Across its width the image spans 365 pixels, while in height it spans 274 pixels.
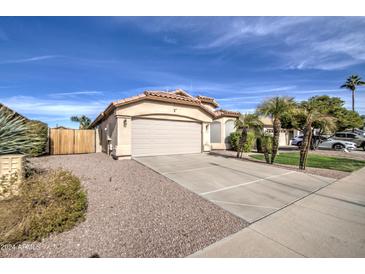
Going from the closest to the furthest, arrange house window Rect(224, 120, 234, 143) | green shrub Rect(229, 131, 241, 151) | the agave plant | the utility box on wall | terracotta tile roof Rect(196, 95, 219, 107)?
the utility box on wall, the agave plant, green shrub Rect(229, 131, 241, 151), house window Rect(224, 120, 234, 143), terracotta tile roof Rect(196, 95, 219, 107)

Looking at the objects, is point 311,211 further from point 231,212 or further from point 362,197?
point 362,197

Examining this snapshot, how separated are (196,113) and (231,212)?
9.97 meters

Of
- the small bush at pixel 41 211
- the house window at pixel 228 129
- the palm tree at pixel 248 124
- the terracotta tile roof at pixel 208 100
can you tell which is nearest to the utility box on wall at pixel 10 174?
the small bush at pixel 41 211

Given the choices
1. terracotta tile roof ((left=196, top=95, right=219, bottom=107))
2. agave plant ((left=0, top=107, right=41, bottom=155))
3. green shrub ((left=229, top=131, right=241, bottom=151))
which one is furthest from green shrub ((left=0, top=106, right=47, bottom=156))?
terracotta tile roof ((left=196, top=95, right=219, bottom=107))

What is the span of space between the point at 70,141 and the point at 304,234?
52.5ft

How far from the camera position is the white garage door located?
10.6 meters

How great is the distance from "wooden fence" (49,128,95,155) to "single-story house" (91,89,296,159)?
384cm

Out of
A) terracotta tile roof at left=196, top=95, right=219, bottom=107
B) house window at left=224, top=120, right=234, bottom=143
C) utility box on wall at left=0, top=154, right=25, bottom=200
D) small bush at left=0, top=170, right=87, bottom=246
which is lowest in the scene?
small bush at left=0, top=170, right=87, bottom=246

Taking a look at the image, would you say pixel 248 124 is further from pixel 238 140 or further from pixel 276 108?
pixel 238 140

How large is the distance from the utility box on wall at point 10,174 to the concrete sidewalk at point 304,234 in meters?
4.57

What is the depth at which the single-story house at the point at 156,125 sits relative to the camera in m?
9.91

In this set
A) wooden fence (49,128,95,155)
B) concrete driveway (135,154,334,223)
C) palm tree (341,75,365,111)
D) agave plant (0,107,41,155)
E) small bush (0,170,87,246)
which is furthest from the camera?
palm tree (341,75,365,111)

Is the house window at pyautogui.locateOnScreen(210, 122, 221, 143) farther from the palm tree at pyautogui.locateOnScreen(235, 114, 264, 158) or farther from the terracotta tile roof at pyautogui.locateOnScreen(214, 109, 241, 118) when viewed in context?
the palm tree at pyautogui.locateOnScreen(235, 114, 264, 158)
